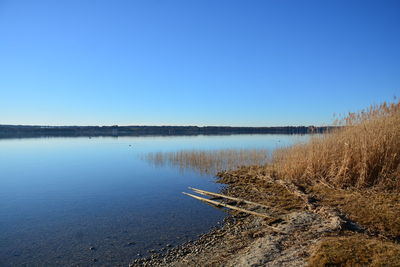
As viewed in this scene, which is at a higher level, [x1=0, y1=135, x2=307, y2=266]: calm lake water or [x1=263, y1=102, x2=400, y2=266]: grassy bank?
[x1=263, y1=102, x2=400, y2=266]: grassy bank

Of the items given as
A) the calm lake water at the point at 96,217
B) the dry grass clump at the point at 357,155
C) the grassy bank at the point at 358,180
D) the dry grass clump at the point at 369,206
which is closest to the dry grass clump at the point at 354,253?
the grassy bank at the point at 358,180

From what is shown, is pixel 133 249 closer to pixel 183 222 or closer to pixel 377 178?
pixel 183 222

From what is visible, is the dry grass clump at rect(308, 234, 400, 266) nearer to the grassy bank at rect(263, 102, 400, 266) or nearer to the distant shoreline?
the grassy bank at rect(263, 102, 400, 266)

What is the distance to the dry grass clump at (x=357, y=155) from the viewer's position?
8047mm

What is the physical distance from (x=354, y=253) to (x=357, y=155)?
5.74 metres

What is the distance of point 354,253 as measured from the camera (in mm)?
3635

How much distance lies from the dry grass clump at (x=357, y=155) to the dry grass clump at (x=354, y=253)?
4386 millimetres

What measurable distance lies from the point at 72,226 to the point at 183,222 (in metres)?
3.27

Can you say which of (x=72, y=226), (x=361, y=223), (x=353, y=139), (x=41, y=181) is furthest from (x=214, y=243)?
(x=41, y=181)

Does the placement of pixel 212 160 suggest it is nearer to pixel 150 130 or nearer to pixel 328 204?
pixel 328 204

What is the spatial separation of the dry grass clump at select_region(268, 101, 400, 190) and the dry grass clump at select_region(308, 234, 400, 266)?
14.4 feet

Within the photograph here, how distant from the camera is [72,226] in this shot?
25.0 ft

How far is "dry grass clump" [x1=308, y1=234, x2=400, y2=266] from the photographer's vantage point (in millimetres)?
3387

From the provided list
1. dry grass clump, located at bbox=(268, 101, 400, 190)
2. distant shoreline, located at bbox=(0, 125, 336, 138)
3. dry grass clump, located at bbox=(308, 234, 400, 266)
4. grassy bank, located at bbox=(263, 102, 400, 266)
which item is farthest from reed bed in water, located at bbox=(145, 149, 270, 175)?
distant shoreline, located at bbox=(0, 125, 336, 138)
